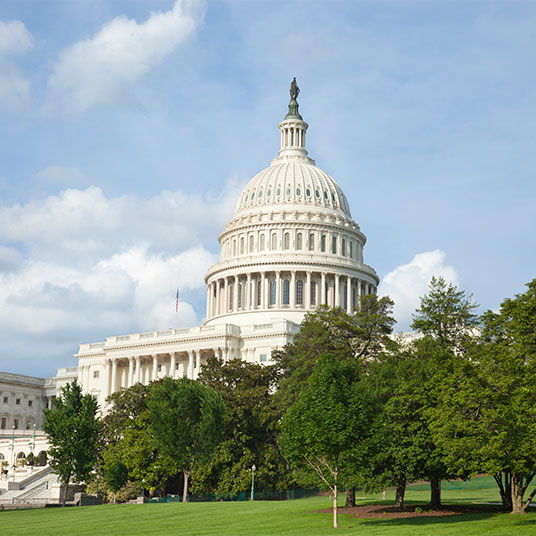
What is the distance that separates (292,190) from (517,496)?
9483cm

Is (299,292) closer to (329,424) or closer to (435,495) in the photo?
(435,495)

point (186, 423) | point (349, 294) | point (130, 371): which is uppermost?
point (349, 294)

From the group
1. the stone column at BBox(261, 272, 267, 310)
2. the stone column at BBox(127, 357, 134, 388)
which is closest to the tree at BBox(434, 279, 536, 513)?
the stone column at BBox(261, 272, 267, 310)

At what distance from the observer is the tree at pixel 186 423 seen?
64688 mm

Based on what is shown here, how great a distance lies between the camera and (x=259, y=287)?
129 m

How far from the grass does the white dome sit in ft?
263

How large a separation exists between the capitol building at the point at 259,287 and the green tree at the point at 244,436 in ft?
92.5

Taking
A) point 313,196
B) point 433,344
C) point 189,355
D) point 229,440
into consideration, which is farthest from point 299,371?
point 313,196

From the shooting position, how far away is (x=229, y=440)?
239 feet

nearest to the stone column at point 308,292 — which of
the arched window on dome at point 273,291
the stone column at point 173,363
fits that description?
the arched window on dome at point 273,291

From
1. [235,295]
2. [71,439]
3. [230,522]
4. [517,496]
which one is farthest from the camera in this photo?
[235,295]

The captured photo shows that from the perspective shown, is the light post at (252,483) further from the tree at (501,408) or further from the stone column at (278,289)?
the stone column at (278,289)

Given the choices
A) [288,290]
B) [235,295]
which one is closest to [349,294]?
[288,290]

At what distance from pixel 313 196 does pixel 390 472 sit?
92.1 m
